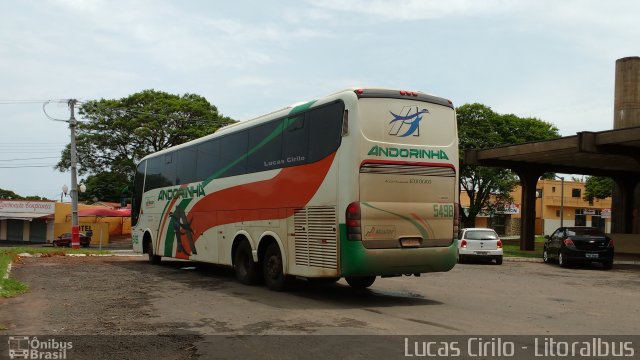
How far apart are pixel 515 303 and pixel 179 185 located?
1038 cm

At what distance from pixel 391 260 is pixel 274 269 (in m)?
3.08

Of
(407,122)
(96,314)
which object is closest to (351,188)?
(407,122)

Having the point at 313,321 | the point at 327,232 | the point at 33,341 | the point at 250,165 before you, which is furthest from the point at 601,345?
the point at 250,165

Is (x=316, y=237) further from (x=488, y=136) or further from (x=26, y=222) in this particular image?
(x=26, y=222)

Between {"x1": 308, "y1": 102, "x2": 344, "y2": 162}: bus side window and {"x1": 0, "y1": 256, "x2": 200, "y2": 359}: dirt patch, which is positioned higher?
{"x1": 308, "y1": 102, "x2": 344, "y2": 162}: bus side window

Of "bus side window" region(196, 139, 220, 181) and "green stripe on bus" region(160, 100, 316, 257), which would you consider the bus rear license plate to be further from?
"bus side window" region(196, 139, 220, 181)

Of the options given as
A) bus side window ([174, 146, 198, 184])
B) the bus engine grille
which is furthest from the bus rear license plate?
bus side window ([174, 146, 198, 184])

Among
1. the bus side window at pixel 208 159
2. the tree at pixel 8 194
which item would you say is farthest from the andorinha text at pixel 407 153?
the tree at pixel 8 194

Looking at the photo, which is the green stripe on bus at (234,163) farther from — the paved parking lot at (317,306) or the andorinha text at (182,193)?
the paved parking lot at (317,306)

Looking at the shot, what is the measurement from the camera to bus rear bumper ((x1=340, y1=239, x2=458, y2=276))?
990 centimetres

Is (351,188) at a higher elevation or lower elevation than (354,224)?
higher

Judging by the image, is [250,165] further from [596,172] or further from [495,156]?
[596,172]

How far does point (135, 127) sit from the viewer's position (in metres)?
46.2

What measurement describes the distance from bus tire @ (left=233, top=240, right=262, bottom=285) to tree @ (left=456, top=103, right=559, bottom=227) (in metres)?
31.6
